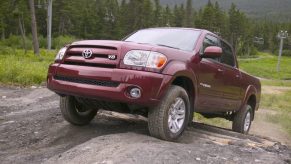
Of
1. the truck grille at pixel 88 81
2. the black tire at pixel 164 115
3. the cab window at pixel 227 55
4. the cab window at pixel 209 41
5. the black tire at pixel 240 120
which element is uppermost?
the cab window at pixel 209 41

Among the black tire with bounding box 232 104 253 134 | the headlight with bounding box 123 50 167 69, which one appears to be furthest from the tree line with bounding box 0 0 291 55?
the headlight with bounding box 123 50 167 69

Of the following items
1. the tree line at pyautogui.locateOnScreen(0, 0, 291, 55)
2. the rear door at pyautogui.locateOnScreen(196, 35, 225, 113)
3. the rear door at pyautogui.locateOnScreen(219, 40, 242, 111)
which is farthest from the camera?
the tree line at pyautogui.locateOnScreen(0, 0, 291, 55)

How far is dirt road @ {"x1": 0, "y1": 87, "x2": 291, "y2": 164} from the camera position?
17.6 ft

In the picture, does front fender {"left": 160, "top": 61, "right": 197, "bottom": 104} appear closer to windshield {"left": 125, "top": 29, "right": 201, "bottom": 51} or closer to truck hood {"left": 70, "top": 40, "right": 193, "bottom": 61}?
truck hood {"left": 70, "top": 40, "right": 193, "bottom": 61}

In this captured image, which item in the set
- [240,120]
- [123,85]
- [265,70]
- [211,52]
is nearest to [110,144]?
[123,85]

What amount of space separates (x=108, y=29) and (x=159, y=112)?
305 feet

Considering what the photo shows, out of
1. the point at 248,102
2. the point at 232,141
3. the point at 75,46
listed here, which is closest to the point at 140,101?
the point at 75,46

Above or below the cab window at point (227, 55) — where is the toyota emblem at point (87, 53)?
above

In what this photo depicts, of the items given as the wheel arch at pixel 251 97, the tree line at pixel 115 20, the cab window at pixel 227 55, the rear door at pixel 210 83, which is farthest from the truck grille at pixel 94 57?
the tree line at pixel 115 20

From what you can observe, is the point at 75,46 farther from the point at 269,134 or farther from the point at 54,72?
the point at 269,134

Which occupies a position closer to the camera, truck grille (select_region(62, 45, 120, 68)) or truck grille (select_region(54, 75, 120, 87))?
truck grille (select_region(54, 75, 120, 87))

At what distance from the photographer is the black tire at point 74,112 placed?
7.48m

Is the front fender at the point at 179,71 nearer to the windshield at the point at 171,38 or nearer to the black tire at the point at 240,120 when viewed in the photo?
the windshield at the point at 171,38

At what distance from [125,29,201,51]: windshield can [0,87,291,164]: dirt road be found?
1370 mm
